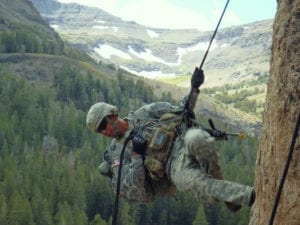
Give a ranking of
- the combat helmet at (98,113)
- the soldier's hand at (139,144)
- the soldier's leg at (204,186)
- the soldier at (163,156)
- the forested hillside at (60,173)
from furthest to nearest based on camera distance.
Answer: the forested hillside at (60,173), the combat helmet at (98,113), the soldier's hand at (139,144), the soldier at (163,156), the soldier's leg at (204,186)

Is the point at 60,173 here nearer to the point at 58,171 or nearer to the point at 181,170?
the point at 58,171

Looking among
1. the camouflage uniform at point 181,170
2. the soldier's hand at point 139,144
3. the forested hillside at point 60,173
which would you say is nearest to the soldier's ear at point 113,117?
the camouflage uniform at point 181,170

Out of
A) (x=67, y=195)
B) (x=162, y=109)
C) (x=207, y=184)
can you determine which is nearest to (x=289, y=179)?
(x=207, y=184)

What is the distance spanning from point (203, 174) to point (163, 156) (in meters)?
0.99

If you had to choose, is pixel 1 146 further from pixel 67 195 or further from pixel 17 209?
pixel 17 209

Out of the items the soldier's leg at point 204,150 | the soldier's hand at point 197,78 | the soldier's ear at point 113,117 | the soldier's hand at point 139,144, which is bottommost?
the soldier's hand at point 139,144

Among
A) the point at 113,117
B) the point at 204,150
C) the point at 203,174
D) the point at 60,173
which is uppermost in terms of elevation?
the point at 204,150

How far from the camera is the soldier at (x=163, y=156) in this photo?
8359 millimetres

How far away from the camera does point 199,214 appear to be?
359 ft

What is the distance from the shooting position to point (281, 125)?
793cm

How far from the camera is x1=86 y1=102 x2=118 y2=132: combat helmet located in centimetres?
995

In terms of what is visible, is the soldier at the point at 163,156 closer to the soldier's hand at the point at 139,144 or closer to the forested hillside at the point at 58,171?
the soldier's hand at the point at 139,144

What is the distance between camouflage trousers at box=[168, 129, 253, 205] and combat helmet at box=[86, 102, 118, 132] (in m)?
1.46

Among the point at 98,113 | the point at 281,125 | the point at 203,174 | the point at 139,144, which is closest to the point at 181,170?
the point at 203,174
